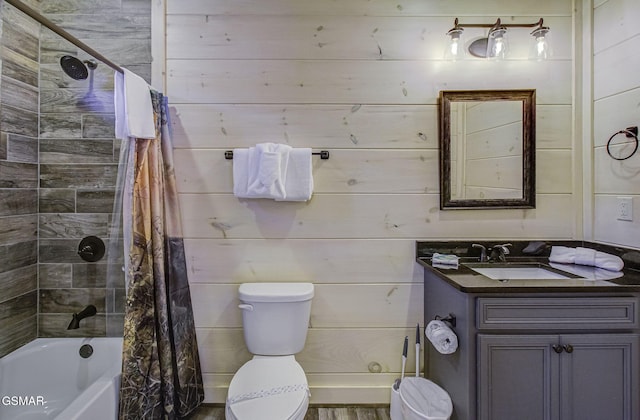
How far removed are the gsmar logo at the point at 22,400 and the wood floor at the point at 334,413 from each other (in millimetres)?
752

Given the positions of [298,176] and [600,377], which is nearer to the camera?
[600,377]

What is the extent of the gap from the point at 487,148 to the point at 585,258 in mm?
729

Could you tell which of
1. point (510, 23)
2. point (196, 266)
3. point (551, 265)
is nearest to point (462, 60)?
point (510, 23)

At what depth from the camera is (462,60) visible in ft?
6.19

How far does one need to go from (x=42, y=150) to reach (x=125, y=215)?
730 millimetres

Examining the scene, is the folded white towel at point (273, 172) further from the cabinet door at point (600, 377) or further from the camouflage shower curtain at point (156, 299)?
the cabinet door at point (600, 377)

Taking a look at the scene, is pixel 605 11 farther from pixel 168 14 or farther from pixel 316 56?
pixel 168 14

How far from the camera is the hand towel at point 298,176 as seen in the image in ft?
5.90

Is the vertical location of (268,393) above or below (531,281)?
below

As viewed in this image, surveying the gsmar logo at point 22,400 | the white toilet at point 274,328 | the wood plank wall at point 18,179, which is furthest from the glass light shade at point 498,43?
the gsmar logo at point 22,400

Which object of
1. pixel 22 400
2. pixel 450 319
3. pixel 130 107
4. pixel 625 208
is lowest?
pixel 22 400

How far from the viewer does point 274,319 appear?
1.72 meters

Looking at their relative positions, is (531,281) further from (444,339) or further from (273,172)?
(273,172)

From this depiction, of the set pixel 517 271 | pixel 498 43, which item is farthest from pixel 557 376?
pixel 498 43
